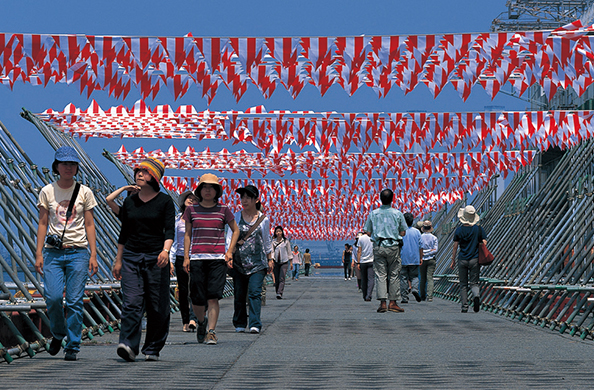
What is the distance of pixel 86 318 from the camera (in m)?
10.3

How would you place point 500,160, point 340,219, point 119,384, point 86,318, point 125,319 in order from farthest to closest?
1. point 340,219
2. point 500,160
3. point 86,318
4. point 125,319
5. point 119,384

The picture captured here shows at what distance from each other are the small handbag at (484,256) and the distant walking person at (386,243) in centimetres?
137

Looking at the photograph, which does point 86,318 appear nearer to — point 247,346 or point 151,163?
point 247,346

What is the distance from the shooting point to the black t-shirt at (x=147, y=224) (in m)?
7.70

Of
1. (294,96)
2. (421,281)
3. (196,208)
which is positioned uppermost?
(294,96)

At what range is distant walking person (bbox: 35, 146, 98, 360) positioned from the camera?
7680 millimetres

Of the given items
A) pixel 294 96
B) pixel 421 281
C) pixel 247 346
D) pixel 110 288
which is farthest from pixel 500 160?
pixel 247 346

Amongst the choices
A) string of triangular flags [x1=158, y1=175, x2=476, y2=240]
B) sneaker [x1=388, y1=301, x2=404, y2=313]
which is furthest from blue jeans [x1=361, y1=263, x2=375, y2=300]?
string of triangular flags [x1=158, y1=175, x2=476, y2=240]

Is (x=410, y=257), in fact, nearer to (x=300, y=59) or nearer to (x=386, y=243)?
(x=386, y=243)

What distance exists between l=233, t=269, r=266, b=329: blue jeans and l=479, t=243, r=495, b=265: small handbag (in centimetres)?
498

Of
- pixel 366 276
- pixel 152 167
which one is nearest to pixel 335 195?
pixel 366 276

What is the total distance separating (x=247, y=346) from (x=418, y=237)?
949 centimetres

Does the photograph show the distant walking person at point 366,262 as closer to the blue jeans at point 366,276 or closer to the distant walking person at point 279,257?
the blue jeans at point 366,276

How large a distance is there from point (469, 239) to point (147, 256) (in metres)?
7.88
